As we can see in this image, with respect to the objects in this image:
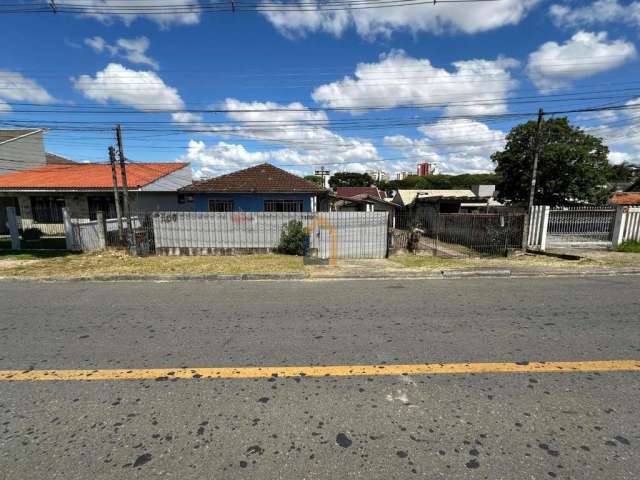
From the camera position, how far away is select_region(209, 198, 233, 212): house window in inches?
744

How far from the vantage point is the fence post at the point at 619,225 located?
12.4 meters

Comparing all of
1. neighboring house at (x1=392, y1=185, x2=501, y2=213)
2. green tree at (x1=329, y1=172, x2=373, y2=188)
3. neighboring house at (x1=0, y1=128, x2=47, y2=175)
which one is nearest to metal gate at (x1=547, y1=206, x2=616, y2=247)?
neighboring house at (x1=392, y1=185, x2=501, y2=213)

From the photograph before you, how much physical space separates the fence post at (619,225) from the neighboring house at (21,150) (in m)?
34.3

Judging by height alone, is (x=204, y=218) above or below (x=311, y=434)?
above

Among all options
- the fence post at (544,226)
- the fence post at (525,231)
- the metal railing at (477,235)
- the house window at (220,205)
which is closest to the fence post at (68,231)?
the house window at (220,205)

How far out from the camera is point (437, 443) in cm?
226

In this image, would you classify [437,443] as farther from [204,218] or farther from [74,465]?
[204,218]

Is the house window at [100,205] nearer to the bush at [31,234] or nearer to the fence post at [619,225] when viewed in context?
A: the bush at [31,234]

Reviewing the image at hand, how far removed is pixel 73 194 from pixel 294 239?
15307 mm

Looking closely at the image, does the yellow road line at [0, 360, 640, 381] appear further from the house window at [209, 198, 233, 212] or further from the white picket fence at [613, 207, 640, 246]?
the house window at [209, 198, 233, 212]

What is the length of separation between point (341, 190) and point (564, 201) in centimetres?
3169

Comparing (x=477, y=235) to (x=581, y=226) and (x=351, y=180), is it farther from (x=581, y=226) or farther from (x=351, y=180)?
(x=351, y=180)

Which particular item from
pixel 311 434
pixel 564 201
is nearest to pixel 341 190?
pixel 564 201

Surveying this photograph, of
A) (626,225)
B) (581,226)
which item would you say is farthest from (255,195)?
(626,225)
